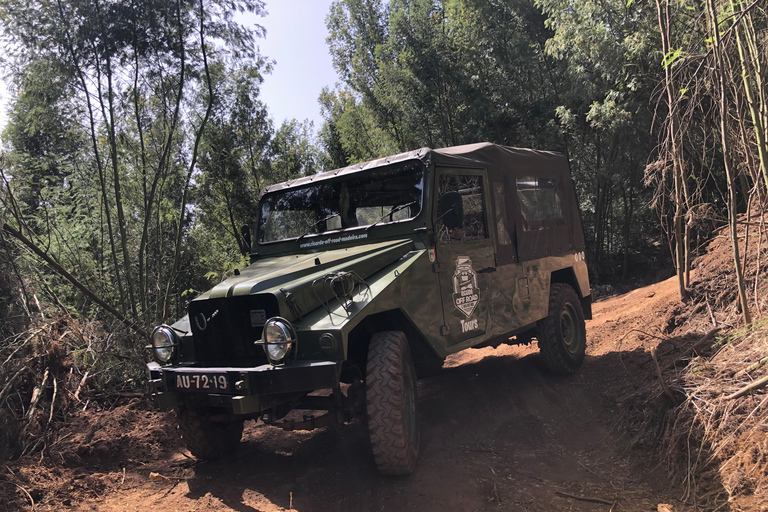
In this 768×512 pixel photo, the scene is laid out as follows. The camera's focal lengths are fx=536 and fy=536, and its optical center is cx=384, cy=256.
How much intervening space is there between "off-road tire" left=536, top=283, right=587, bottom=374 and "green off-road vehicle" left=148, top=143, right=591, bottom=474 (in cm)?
2

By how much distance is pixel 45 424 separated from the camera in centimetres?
461

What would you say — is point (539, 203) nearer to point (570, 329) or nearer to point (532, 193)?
point (532, 193)

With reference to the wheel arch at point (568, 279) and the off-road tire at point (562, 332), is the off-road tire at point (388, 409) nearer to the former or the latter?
the off-road tire at point (562, 332)

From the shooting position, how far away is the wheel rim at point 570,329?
6.12m

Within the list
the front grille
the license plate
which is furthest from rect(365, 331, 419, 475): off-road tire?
the license plate

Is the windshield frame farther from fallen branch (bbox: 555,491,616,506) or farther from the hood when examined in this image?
fallen branch (bbox: 555,491,616,506)

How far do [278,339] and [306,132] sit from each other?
1483 cm

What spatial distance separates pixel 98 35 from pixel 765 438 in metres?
7.25

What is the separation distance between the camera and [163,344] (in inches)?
157

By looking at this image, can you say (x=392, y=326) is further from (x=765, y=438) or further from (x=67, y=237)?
(x=67, y=237)

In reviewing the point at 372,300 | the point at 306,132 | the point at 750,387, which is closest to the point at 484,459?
the point at 372,300

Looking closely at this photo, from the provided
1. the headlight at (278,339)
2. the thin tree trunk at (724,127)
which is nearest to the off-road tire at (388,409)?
the headlight at (278,339)

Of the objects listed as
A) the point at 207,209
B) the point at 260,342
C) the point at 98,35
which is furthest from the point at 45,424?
the point at 207,209

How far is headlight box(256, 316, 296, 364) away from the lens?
328cm
